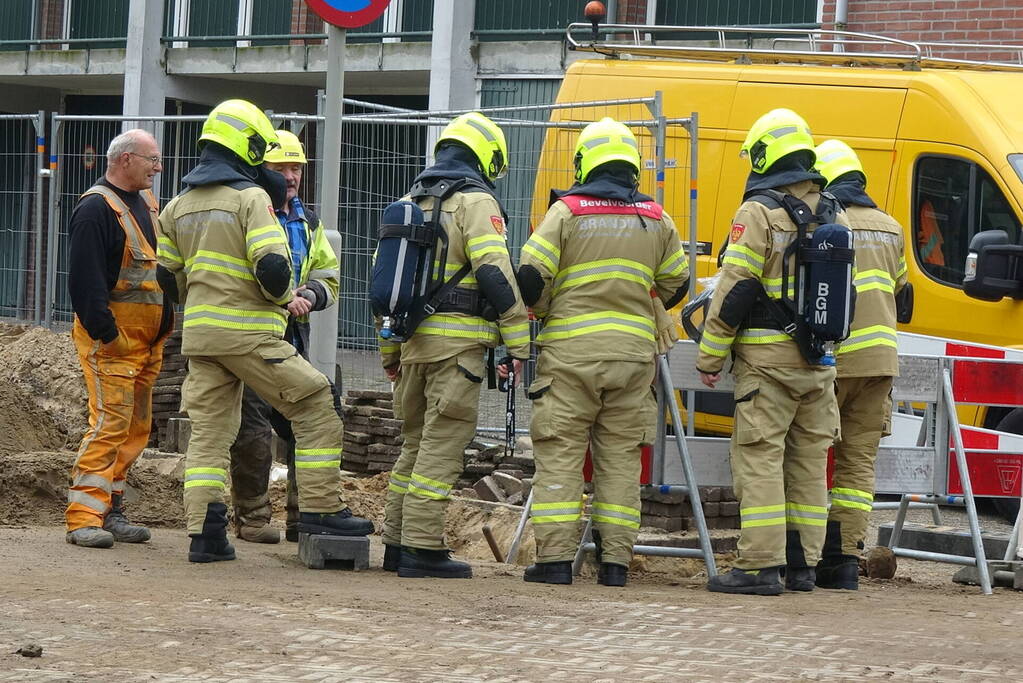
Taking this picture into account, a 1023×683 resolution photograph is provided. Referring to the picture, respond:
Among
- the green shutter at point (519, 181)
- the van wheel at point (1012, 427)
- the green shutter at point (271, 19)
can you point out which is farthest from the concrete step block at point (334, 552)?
the green shutter at point (271, 19)

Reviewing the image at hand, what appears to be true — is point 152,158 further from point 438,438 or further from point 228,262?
point 438,438

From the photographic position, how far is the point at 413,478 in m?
7.54

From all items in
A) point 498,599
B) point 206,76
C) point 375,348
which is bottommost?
point 498,599

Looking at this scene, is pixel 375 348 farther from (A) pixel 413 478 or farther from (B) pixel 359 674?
(B) pixel 359 674

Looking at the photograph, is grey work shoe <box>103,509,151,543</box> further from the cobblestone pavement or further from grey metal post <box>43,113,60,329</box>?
grey metal post <box>43,113,60,329</box>

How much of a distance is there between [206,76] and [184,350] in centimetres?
1585

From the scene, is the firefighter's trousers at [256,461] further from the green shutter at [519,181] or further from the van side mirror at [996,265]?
the van side mirror at [996,265]

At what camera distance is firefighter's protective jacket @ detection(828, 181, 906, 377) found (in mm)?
7828

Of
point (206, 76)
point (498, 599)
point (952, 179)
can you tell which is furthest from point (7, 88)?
point (498, 599)

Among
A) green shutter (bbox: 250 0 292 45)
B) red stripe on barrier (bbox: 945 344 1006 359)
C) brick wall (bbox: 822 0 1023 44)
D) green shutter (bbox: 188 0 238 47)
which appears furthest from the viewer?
green shutter (bbox: 188 0 238 47)

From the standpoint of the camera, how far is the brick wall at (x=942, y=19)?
14969 mm

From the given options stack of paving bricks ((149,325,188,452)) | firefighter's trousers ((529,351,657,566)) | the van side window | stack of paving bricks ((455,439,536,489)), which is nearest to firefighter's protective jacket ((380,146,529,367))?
firefighter's trousers ((529,351,657,566))

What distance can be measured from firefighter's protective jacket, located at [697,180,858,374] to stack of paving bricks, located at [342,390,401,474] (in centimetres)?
375

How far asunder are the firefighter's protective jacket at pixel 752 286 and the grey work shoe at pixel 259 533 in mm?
2534
